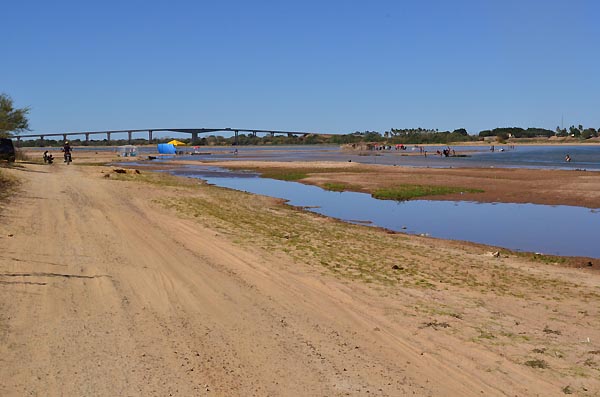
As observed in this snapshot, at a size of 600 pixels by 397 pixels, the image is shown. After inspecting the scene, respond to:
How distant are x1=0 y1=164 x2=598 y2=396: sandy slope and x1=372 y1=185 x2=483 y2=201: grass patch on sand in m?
21.0

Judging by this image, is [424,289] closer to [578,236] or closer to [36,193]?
[578,236]

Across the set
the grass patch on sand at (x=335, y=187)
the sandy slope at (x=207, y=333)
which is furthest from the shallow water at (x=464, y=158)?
the sandy slope at (x=207, y=333)

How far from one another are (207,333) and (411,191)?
27.6m

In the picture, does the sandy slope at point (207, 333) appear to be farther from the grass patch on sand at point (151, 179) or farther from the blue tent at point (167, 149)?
the blue tent at point (167, 149)

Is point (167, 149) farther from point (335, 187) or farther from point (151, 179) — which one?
point (151, 179)

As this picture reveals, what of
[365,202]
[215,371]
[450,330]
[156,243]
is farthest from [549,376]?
[365,202]

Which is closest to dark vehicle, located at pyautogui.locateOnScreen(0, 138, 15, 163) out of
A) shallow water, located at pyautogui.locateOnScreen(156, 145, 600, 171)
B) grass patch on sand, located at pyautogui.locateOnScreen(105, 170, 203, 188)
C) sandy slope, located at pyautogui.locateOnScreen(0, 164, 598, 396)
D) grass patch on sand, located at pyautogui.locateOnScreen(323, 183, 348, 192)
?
grass patch on sand, located at pyautogui.locateOnScreen(105, 170, 203, 188)

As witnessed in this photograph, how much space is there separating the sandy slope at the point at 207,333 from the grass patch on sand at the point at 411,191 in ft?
68.8

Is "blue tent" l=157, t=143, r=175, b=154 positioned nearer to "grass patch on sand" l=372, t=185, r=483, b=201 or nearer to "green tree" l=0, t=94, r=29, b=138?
"green tree" l=0, t=94, r=29, b=138

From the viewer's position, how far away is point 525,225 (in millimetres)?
21359

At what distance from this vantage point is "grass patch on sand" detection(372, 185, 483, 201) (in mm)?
31375

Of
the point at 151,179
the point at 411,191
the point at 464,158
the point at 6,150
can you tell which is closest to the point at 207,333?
the point at 411,191

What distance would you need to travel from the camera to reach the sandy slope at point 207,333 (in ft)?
17.5

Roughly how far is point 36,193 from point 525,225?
1701 cm
